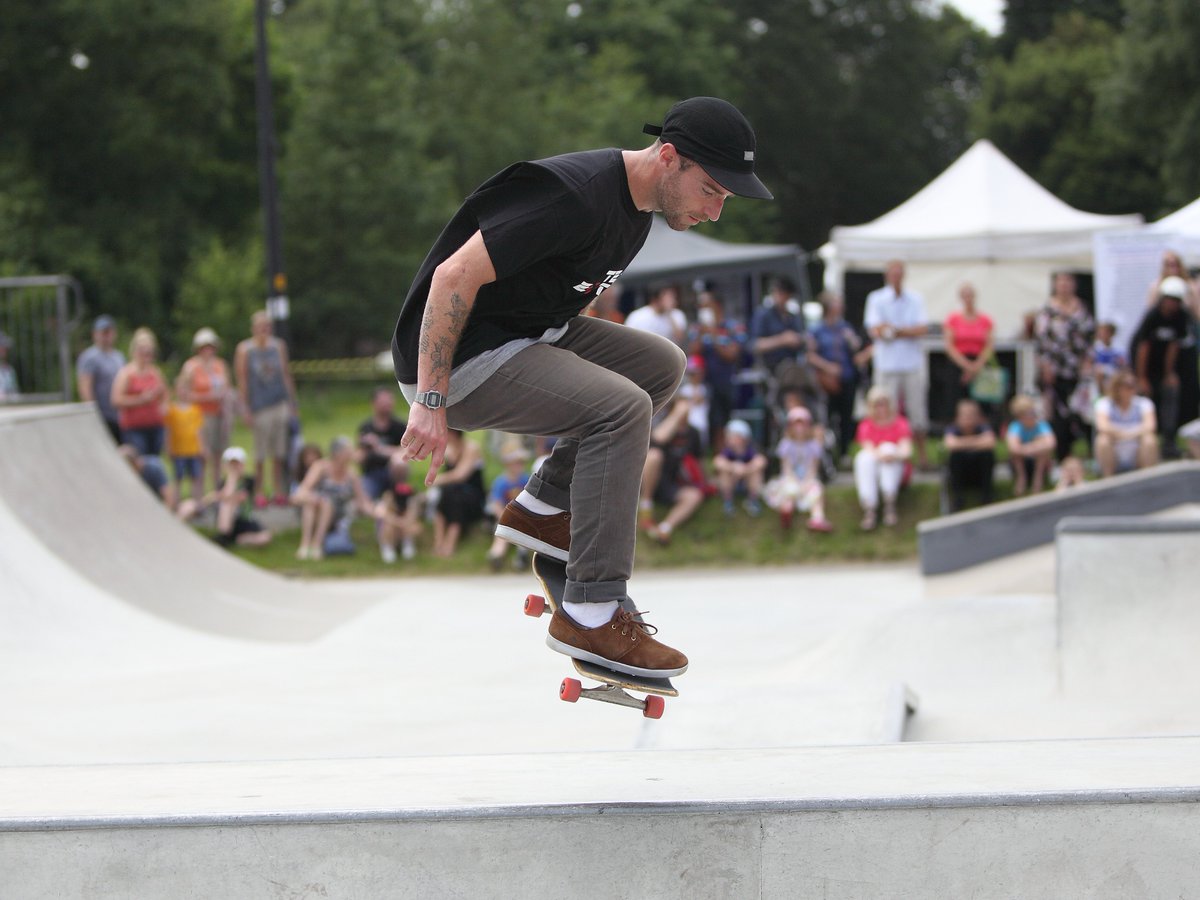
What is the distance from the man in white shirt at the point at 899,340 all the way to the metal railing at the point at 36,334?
7363 millimetres

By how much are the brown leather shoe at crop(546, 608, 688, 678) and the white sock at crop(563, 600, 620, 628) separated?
1 cm

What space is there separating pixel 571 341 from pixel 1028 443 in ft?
30.0

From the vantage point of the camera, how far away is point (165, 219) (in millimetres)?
37844

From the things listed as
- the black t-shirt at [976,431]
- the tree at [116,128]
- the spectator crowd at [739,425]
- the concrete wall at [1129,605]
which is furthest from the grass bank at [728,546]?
the tree at [116,128]

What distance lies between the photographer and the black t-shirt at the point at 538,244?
12.1 feet

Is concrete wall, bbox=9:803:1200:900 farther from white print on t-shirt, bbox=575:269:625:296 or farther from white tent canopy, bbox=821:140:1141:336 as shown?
white tent canopy, bbox=821:140:1141:336

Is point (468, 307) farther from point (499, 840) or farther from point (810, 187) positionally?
point (810, 187)

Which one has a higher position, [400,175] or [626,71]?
[626,71]

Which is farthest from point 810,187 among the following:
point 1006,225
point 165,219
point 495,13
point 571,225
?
point 571,225

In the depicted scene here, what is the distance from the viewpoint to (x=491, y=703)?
7.56 meters

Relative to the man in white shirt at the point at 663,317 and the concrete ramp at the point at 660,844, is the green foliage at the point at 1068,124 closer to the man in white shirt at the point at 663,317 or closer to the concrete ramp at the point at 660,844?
the man in white shirt at the point at 663,317

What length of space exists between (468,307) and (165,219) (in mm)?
36630

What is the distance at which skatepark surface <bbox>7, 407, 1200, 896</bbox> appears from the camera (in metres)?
3.58

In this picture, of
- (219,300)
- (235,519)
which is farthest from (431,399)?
(219,300)
